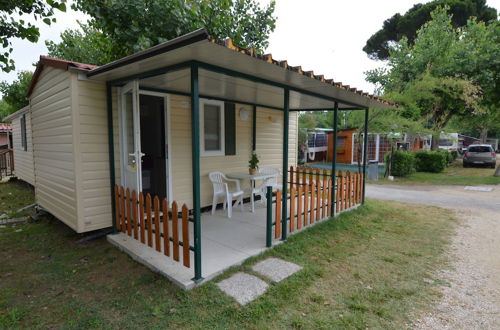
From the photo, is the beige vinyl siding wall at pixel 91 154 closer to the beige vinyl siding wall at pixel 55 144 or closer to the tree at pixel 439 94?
the beige vinyl siding wall at pixel 55 144

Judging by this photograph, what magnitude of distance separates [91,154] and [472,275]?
4904 millimetres

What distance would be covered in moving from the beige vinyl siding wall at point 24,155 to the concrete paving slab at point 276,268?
293 inches

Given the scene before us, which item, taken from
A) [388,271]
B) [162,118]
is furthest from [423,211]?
[162,118]

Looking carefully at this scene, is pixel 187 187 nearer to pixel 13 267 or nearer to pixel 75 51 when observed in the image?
pixel 13 267

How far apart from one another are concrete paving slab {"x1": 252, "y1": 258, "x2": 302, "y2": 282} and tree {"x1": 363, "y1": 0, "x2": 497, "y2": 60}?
17.0 metres

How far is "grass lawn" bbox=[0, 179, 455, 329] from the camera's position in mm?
2275

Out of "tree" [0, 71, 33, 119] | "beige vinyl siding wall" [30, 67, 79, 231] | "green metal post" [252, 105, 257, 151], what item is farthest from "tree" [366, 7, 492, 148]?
"tree" [0, 71, 33, 119]

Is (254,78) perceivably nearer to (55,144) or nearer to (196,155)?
(196,155)

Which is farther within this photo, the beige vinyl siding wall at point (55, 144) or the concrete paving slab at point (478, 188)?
the concrete paving slab at point (478, 188)

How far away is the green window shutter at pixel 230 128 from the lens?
5.48 m

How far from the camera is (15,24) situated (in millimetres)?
3941

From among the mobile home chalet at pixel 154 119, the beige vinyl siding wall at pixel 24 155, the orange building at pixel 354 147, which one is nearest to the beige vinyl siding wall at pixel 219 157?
the mobile home chalet at pixel 154 119

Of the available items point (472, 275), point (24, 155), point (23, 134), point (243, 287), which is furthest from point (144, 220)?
point (24, 155)

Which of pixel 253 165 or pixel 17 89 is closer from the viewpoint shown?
pixel 253 165
